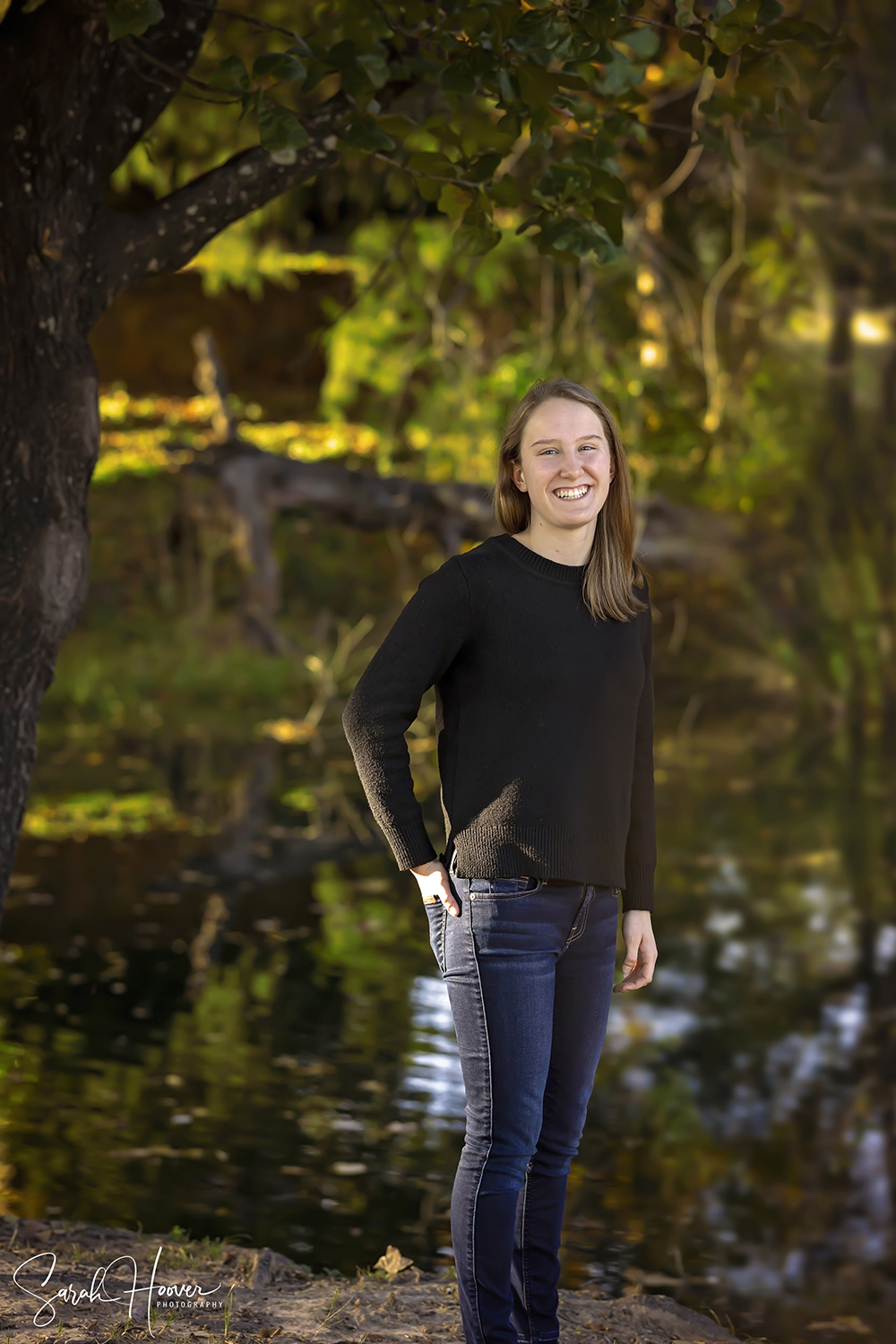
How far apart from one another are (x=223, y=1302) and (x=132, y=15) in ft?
9.05

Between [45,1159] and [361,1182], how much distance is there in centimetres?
98

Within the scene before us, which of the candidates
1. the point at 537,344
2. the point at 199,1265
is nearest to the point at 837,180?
the point at 537,344

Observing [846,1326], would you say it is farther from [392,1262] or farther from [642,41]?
[642,41]

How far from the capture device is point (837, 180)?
11.3 meters

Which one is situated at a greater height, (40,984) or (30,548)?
(30,548)

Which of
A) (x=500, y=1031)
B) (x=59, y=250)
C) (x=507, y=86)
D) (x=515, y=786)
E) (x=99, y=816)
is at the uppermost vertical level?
(x=507, y=86)

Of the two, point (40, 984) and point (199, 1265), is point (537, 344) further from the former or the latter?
point (199, 1265)

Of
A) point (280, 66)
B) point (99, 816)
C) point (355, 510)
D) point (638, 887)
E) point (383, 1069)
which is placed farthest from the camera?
point (355, 510)

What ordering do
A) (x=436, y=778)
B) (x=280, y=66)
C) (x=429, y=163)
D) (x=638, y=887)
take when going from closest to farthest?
(x=638, y=887)
(x=280, y=66)
(x=429, y=163)
(x=436, y=778)

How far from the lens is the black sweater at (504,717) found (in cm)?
276

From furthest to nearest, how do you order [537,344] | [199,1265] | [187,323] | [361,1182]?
[187,323]
[537,344]
[361,1182]
[199,1265]

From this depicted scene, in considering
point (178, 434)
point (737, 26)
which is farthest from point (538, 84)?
point (178, 434)

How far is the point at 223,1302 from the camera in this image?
3.45 meters
